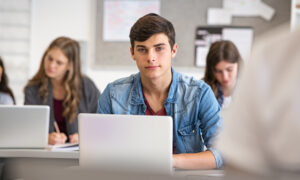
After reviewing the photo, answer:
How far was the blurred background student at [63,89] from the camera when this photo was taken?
2941mm

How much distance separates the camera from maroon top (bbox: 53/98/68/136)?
3.01 m

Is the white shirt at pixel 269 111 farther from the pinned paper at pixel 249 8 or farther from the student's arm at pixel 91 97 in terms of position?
the pinned paper at pixel 249 8

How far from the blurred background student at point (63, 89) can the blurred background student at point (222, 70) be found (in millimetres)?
793

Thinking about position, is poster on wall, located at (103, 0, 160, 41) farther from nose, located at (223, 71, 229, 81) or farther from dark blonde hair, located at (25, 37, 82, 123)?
nose, located at (223, 71, 229, 81)

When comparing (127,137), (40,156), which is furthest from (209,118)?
(40,156)

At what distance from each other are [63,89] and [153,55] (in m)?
1.26

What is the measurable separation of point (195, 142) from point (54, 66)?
1335 millimetres

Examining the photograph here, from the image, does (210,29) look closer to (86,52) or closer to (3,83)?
(86,52)

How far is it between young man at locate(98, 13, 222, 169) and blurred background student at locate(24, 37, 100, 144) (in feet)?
3.11

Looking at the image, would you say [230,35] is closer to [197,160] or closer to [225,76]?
[225,76]

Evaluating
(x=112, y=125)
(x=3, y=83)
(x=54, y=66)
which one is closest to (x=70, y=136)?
(x=54, y=66)

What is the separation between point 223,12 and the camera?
14.1ft

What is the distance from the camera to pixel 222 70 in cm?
294

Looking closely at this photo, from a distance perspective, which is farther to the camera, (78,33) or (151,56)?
(78,33)
